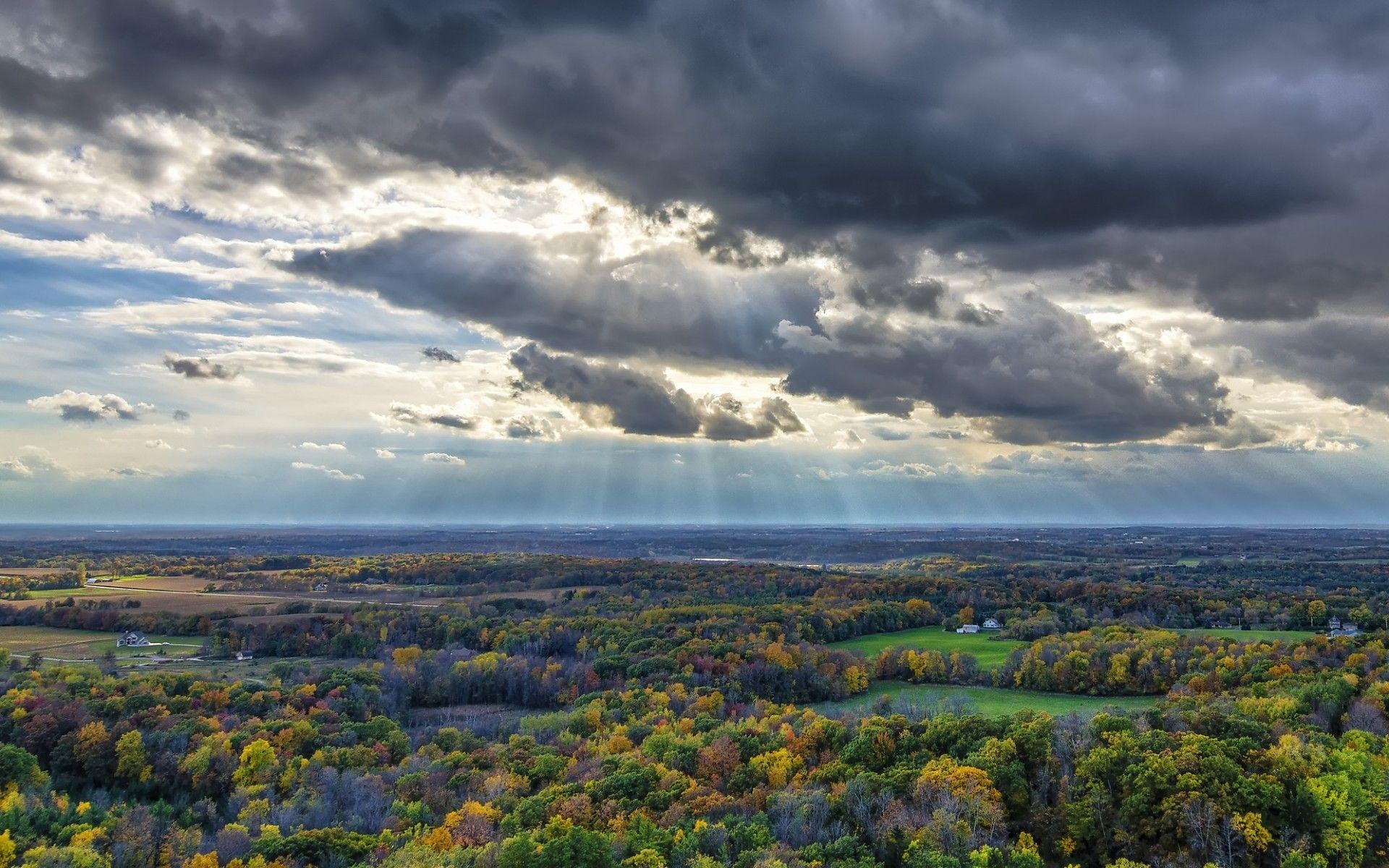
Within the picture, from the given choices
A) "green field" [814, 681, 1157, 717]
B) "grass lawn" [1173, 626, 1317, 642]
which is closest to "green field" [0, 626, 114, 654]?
"green field" [814, 681, 1157, 717]

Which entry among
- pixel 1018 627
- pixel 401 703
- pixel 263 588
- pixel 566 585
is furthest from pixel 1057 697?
pixel 263 588

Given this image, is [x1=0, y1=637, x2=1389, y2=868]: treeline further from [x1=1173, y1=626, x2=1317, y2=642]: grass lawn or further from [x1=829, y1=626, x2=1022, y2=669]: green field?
[x1=829, y1=626, x2=1022, y2=669]: green field

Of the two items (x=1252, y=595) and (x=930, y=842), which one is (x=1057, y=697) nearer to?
(x=930, y=842)

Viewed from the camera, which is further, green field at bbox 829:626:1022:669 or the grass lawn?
green field at bbox 829:626:1022:669

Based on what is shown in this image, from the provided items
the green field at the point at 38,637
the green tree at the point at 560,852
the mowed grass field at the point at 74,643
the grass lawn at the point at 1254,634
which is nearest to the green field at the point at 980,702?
the grass lawn at the point at 1254,634

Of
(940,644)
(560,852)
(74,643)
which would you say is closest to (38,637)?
(74,643)

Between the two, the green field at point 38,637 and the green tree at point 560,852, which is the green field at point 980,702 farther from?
the green field at point 38,637

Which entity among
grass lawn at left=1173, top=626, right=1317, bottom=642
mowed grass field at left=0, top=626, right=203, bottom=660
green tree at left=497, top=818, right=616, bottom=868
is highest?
green tree at left=497, top=818, right=616, bottom=868
